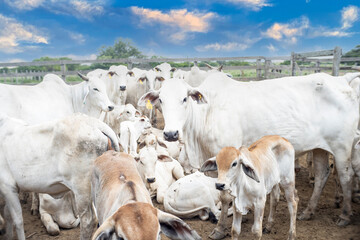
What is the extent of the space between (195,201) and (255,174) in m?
1.83

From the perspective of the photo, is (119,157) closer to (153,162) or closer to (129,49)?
(153,162)

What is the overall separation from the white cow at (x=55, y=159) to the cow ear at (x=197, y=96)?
1.38 meters

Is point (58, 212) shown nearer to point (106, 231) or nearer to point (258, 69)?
point (106, 231)

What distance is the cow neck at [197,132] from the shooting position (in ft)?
15.9

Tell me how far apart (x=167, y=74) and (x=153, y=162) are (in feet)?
23.6

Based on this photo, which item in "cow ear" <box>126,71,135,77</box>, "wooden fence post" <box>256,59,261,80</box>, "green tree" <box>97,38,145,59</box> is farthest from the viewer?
"green tree" <box>97,38,145,59</box>

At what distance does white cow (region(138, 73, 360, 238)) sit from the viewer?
480cm

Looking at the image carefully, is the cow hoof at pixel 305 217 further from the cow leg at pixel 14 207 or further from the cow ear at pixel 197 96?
the cow leg at pixel 14 207

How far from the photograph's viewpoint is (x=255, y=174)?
11.5 ft

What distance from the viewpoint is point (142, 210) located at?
2.00 metres

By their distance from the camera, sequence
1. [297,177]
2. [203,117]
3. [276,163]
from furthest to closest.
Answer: [297,177]
[203,117]
[276,163]

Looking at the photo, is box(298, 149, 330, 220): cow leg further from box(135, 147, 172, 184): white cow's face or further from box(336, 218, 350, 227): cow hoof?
box(135, 147, 172, 184): white cow's face

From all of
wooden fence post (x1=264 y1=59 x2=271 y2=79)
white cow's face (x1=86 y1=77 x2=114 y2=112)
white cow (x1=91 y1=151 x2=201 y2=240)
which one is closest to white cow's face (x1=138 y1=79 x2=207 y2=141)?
white cow (x1=91 y1=151 x2=201 y2=240)

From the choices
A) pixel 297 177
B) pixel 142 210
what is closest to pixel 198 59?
pixel 297 177
